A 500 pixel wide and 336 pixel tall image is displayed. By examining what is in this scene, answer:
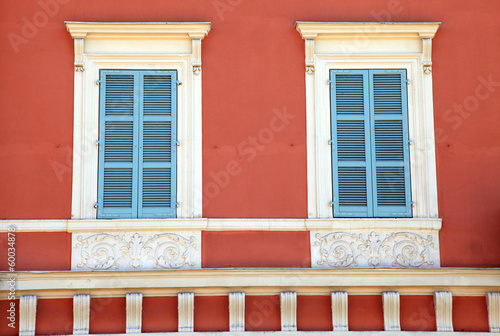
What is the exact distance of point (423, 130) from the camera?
12.0 metres

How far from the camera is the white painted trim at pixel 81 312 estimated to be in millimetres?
11281

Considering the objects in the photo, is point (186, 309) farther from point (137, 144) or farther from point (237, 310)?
point (137, 144)

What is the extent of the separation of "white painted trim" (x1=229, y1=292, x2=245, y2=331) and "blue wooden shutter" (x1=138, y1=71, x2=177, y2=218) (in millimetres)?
1396

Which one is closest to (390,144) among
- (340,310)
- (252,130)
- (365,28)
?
(365,28)

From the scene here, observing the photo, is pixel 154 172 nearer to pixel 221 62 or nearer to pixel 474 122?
pixel 221 62

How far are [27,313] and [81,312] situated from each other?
0.69 meters

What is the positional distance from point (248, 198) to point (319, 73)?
2.04m

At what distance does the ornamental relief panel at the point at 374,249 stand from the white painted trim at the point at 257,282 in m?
0.18

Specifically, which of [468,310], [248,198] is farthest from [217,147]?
[468,310]

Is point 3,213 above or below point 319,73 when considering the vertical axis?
below

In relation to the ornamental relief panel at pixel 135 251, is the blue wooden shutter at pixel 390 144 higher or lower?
higher

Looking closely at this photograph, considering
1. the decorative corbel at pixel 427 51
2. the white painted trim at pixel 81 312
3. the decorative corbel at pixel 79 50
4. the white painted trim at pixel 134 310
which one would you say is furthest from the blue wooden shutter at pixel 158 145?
the decorative corbel at pixel 427 51

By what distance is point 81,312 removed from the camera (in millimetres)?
11305

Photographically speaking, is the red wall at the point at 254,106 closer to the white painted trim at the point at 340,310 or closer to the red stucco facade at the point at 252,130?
the red stucco facade at the point at 252,130
